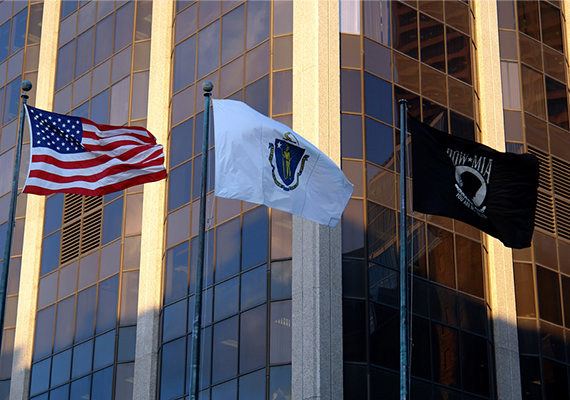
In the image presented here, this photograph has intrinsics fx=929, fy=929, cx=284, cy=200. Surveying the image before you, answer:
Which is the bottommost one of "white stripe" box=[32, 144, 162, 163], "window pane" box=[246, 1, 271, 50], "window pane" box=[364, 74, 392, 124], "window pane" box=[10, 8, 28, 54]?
"white stripe" box=[32, 144, 162, 163]

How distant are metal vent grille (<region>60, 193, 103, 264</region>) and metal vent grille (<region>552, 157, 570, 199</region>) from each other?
18235 mm

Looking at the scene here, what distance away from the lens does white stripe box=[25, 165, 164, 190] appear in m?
20.7

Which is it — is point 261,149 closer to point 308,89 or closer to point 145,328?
point 308,89

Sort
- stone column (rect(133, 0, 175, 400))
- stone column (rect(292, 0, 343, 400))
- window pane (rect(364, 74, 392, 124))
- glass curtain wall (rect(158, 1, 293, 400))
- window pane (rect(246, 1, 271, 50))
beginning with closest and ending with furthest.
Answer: stone column (rect(292, 0, 343, 400))
glass curtain wall (rect(158, 1, 293, 400))
window pane (rect(364, 74, 392, 124))
window pane (rect(246, 1, 271, 50))
stone column (rect(133, 0, 175, 400))

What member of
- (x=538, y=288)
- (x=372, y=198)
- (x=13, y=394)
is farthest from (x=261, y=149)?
(x=13, y=394)

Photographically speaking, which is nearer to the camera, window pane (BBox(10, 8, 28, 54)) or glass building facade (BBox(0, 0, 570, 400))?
glass building facade (BBox(0, 0, 570, 400))

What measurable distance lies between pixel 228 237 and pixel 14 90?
740 inches

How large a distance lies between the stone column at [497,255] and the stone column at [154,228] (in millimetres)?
12007

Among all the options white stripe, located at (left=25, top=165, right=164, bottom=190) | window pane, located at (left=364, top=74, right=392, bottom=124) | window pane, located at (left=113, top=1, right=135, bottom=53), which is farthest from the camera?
window pane, located at (left=113, top=1, right=135, bottom=53)

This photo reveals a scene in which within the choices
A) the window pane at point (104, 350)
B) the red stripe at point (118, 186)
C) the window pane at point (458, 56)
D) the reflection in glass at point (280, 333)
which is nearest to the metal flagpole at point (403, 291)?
the red stripe at point (118, 186)

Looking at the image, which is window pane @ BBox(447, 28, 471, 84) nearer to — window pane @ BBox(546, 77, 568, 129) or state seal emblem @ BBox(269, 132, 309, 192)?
window pane @ BBox(546, 77, 568, 129)

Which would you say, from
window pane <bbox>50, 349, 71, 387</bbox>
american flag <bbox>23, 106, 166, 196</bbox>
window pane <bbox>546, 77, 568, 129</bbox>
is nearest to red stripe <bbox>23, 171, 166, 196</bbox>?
american flag <bbox>23, 106, 166, 196</bbox>

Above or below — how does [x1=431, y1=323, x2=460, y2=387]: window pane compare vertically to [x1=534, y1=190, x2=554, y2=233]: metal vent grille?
below

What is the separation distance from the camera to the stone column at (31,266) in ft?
125
